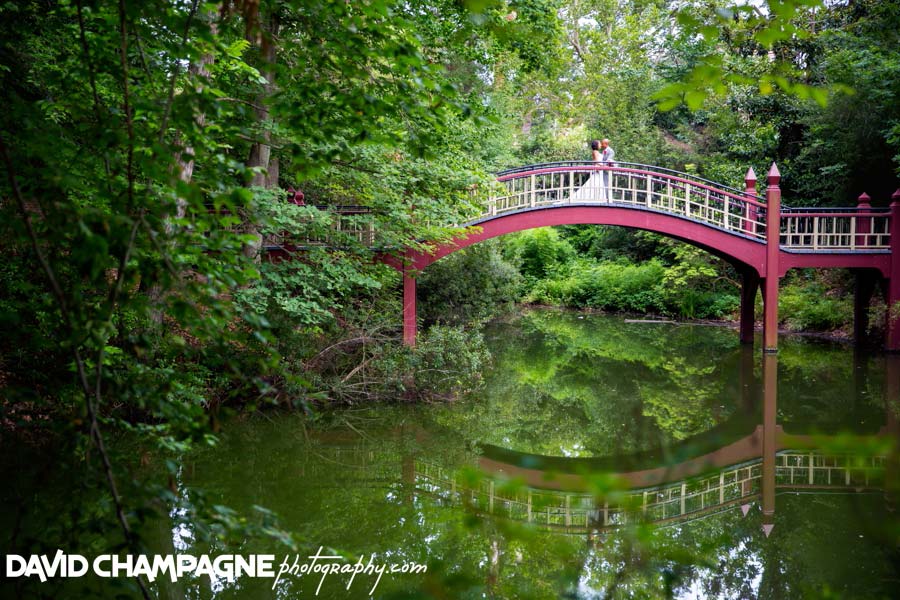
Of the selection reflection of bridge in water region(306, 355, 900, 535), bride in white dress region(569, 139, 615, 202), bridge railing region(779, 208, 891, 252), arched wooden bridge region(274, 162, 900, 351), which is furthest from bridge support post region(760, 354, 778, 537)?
bride in white dress region(569, 139, 615, 202)

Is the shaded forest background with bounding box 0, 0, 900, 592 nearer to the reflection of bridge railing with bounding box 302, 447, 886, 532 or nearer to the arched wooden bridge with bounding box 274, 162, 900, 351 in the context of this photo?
the arched wooden bridge with bounding box 274, 162, 900, 351

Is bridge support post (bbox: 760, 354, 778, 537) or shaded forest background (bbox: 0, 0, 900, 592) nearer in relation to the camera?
shaded forest background (bbox: 0, 0, 900, 592)

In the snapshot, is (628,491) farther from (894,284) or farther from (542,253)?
(542,253)

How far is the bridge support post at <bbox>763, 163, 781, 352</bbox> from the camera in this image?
496 inches

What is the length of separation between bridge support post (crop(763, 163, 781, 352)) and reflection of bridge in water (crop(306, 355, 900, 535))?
5275 mm

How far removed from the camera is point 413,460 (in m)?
6.74

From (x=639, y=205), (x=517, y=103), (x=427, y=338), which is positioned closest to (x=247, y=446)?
(x=427, y=338)

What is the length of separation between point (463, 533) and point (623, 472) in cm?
208

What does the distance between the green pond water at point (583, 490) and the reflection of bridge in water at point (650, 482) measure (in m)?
0.02

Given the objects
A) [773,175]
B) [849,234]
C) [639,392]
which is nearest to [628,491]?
[639,392]

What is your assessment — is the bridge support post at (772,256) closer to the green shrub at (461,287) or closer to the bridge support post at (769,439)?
the bridge support post at (769,439)

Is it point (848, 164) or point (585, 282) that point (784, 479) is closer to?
point (848, 164)

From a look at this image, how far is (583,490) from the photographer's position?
468 cm

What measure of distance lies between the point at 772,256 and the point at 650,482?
322 inches
